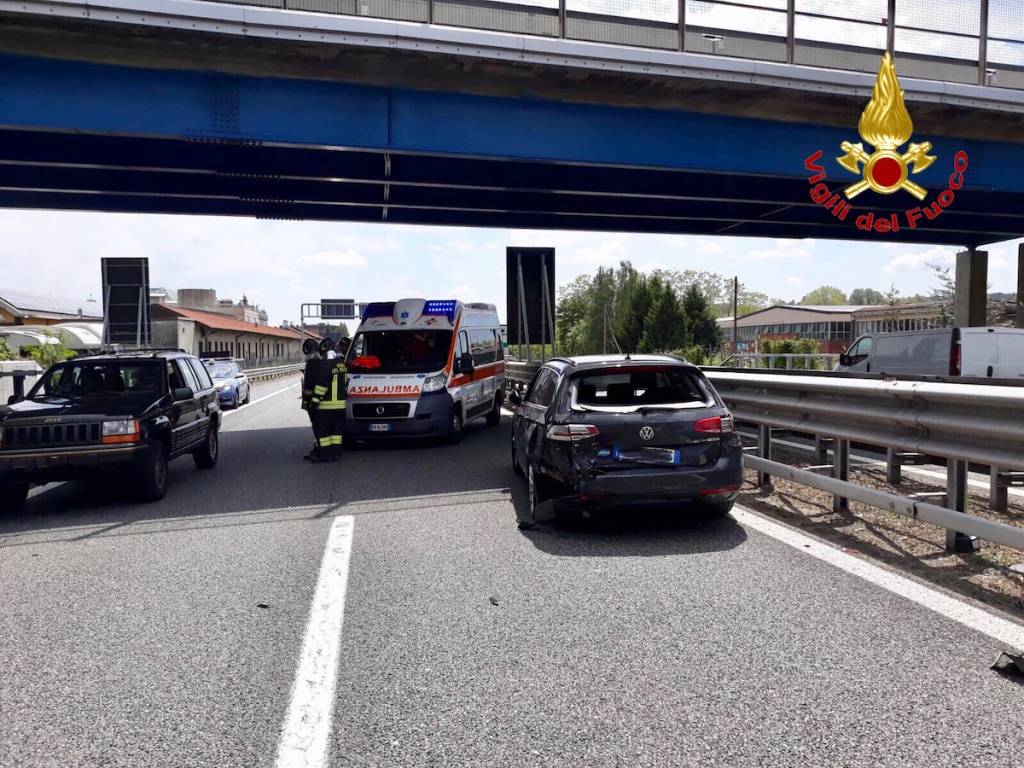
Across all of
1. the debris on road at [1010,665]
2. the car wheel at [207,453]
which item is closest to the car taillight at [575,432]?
the debris on road at [1010,665]

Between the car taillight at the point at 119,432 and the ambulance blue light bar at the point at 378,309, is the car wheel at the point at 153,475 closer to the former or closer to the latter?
the car taillight at the point at 119,432

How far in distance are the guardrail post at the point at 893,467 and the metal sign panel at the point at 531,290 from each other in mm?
14440

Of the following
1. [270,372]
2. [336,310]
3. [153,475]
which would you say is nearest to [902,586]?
[153,475]

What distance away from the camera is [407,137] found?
511 inches

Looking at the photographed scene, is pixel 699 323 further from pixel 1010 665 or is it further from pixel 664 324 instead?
pixel 1010 665

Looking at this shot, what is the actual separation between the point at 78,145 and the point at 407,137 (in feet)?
18.7

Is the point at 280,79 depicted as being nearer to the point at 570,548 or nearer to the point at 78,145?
the point at 78,145

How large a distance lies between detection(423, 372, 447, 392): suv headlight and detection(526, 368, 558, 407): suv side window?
14.8 ft

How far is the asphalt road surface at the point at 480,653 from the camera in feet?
9.78

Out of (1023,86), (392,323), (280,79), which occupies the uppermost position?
(1023,86)

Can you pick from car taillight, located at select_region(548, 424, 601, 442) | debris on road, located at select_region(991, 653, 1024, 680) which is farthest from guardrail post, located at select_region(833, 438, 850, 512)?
debris on road, located at select_region(991, 653, 1024, 680)

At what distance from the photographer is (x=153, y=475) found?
8.40 meters

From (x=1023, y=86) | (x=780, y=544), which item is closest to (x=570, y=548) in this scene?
(x=780, y=544)

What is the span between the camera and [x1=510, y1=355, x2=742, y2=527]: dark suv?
619 centimetres
